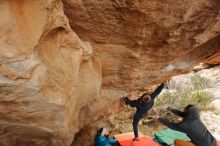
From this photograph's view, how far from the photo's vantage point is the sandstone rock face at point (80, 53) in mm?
2590

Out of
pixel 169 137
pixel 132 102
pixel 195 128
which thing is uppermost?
pixel 132 102

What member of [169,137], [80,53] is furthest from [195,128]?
[80,53]

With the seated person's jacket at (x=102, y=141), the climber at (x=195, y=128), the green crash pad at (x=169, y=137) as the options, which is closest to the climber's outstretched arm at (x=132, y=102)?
the climber at (x=195, y=128)

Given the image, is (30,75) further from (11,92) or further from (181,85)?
(181,85)

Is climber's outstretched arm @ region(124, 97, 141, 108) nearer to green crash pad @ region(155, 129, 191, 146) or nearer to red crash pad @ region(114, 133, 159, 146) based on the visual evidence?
red crash pad @ region(114, 133, 159, 146)

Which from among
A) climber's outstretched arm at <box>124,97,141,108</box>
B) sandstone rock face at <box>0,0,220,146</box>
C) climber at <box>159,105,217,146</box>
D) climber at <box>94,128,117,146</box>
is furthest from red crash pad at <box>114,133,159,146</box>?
sandstone rock face at <box>0,0,220,146</box>

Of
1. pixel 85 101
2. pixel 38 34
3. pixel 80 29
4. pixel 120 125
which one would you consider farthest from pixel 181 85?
pixel 38 34

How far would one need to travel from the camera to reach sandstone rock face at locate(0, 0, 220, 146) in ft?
8.50

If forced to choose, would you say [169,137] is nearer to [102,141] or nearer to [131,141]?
[131,141]

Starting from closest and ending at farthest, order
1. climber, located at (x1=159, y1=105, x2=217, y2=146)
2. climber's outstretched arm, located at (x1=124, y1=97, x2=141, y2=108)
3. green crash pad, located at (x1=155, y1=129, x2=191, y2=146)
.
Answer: climber, located at (x1=159, y1=105, x2=217, y2=146) < climber's outstretched arm, located at (x1=124, y1=97, x2=141, y2=108) < green crash pad, located at (x1=155, y1=129, x2=191, y2=146)

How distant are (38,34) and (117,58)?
5.28 feet

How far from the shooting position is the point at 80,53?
323 cm

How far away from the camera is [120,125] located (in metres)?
9.25

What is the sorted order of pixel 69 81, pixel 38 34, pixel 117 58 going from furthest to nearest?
pixel 117 58 → pixel 69 81 → pixel 38 34
